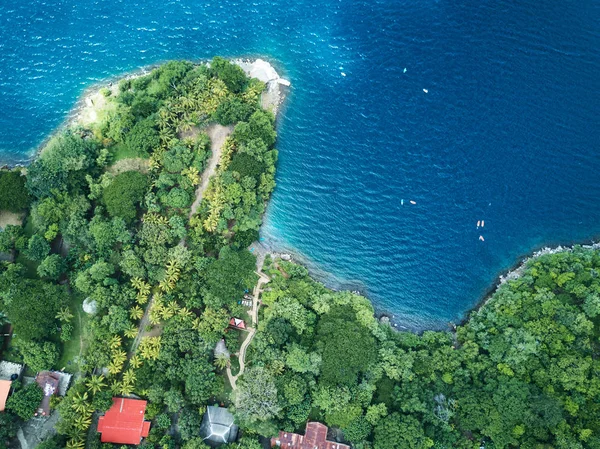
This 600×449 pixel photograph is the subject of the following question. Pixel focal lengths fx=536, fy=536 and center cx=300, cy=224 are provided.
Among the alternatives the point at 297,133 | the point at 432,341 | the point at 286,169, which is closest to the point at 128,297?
the point at 286,169

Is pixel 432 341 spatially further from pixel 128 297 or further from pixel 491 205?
pixel 128 297

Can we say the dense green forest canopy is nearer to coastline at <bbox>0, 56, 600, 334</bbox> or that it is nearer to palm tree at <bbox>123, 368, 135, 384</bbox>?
palm tree at <bbox>123, 368, 135, 384</bbox>

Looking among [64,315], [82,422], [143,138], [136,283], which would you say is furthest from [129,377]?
[143,138]

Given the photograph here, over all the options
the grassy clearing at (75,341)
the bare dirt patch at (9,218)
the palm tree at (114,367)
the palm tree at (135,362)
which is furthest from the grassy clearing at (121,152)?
the palm tree at (114,367)

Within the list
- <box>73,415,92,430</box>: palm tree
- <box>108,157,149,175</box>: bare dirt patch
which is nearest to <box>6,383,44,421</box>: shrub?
<box>73,415,92,430</box>: palm tree

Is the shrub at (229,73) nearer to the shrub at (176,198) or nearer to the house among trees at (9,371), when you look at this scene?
the shrub at (176,198)

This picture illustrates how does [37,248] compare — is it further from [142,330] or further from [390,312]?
[390,312]
